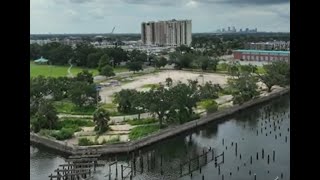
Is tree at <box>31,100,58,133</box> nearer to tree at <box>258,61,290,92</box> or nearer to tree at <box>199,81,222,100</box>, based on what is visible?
tree at <box>199,81,222,100</box>

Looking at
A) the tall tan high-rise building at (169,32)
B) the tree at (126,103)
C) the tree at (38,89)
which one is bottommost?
the tree at (126,103)

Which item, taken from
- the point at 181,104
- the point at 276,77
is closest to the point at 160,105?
the point at 181,104

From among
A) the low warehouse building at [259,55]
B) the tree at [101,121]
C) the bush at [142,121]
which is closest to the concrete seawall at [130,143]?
the bush at [142,121]

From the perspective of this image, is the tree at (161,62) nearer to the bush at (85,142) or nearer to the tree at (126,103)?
the tree at (126,103)

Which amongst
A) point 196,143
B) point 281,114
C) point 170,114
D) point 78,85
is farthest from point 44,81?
point 281,114

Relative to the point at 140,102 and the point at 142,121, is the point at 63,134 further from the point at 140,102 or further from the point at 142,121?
the point at 140,102
